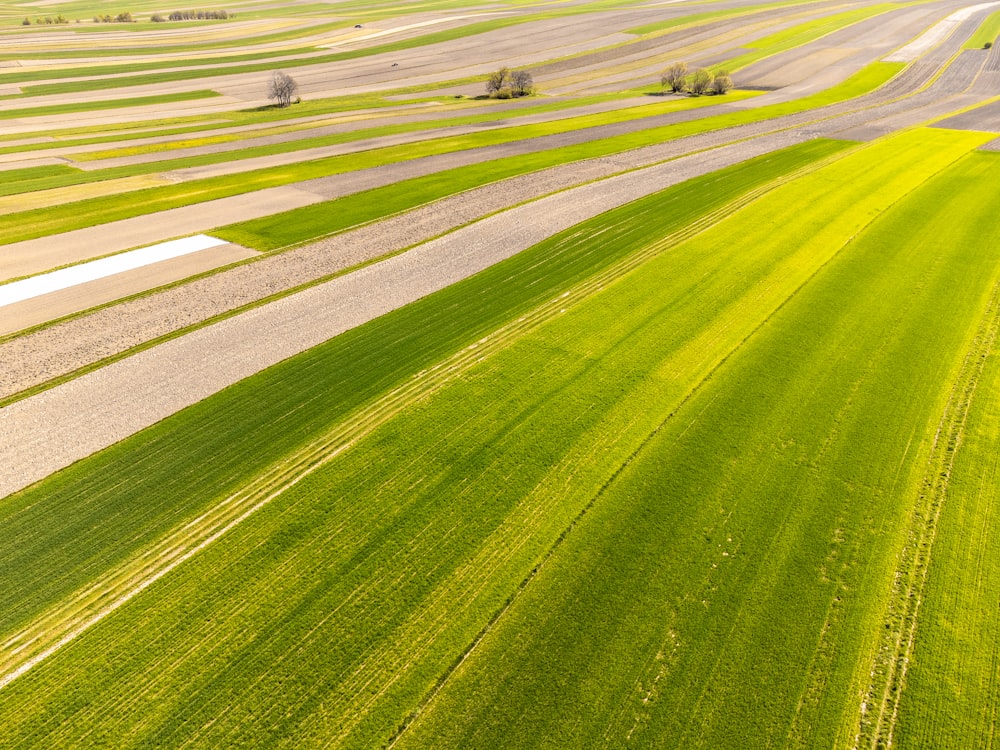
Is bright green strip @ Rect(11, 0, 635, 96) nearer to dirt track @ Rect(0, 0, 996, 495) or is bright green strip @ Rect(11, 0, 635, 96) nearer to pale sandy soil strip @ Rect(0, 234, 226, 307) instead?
dirt track @ Rect(0, 0, 996, 495)

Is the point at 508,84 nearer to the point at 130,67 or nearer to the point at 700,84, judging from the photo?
the point at 700,84

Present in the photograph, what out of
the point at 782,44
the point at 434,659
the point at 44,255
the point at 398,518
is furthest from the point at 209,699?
the point at 782,44

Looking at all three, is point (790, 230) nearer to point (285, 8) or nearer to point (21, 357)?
point (21, 357)

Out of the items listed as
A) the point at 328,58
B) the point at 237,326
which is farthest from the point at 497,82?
the point at 237,326

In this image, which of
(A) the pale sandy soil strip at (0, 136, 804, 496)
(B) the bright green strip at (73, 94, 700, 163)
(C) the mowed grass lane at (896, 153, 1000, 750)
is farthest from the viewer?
(B) the bright green strip at (73, 94, 700, 163)

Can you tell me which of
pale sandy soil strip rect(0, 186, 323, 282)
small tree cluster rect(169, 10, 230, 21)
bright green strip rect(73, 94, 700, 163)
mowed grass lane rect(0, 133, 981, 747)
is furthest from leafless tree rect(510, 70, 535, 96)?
small tree cluster rect(169, 10, 230, 21)

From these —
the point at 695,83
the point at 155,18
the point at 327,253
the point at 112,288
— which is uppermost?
the point at 155,18

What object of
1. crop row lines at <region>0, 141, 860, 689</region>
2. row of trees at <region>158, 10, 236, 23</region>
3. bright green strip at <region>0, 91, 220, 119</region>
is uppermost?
row of trees at <region>158, 10, 236, 23</region>
